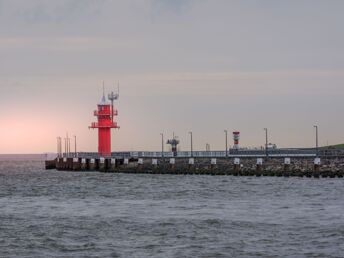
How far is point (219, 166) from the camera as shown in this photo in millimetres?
99750

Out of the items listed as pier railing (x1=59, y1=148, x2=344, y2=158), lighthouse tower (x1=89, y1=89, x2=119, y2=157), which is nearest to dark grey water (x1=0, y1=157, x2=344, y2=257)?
pier railing (x1=59, y1=148, x2=344, y2=158)

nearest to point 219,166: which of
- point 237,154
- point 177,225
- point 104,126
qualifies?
point 237,154

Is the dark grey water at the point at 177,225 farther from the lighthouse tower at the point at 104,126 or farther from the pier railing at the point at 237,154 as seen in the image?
the lighthouse tower at the point at 104,126

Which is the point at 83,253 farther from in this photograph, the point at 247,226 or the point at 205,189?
the point at 205,189

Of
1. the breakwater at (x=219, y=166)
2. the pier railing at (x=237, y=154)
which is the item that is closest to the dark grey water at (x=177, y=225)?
the breakwater at (x=219, y=166)

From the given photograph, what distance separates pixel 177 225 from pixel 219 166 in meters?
63.2

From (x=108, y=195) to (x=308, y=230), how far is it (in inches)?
1070

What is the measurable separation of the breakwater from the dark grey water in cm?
2644

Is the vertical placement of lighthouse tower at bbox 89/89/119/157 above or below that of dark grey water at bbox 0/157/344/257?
above

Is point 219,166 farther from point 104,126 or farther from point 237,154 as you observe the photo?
point 104,126

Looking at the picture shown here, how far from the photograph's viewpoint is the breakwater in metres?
83.9

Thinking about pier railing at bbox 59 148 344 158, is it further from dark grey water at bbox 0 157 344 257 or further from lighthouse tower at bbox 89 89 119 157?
dark grey water at bbox 0 157 344 257

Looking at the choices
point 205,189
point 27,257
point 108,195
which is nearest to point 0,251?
point 27,257

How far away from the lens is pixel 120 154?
422 feet
